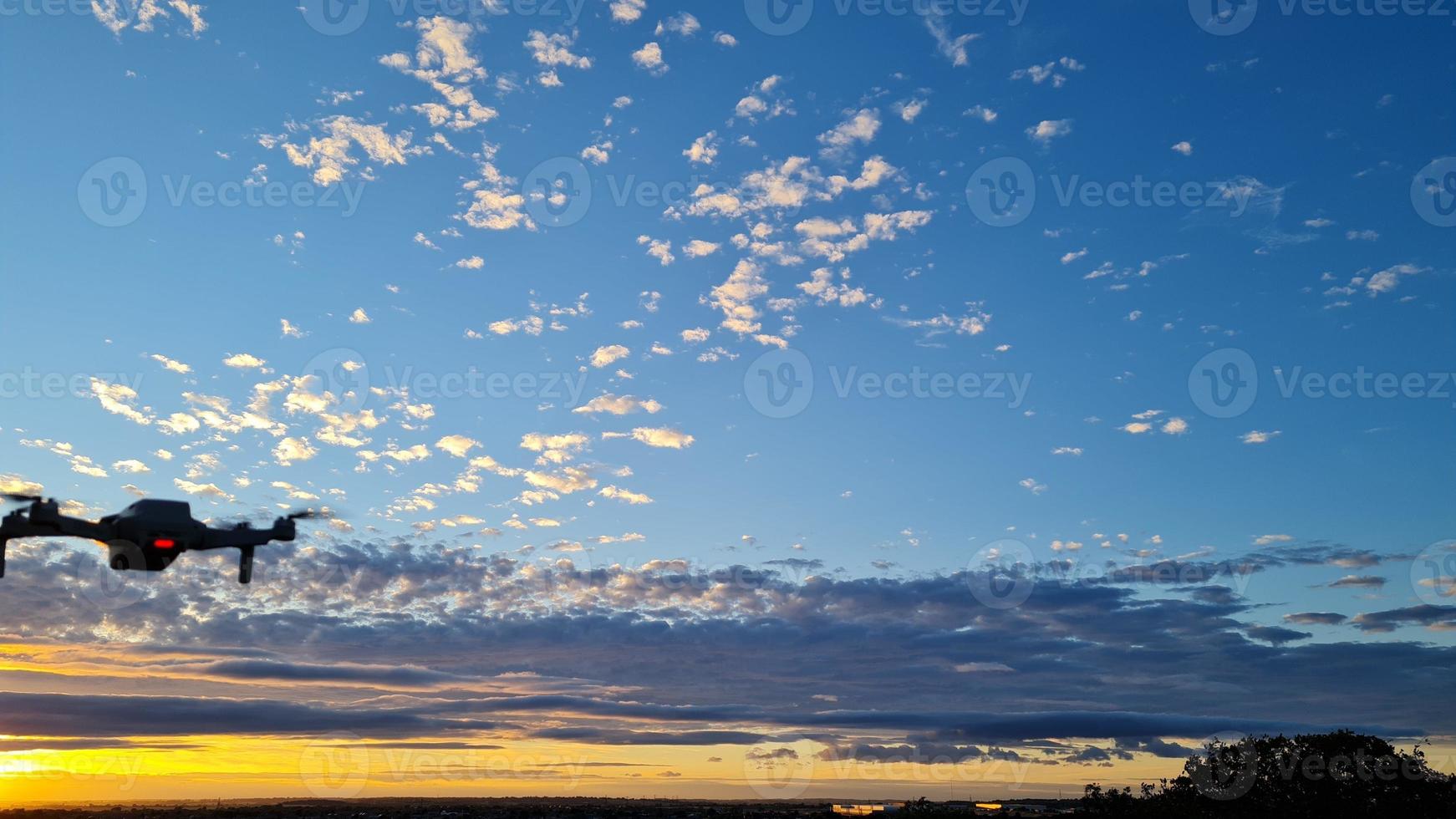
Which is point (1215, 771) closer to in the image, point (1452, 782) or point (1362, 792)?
point (1362, 792)

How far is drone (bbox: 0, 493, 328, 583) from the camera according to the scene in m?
26.9

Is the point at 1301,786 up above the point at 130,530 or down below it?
below

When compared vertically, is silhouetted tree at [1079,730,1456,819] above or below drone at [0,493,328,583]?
below

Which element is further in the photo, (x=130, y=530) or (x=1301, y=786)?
(x=1301, y=786)

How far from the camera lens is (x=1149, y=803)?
109875 millimetres

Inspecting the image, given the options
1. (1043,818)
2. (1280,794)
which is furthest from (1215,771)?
(1043,818)

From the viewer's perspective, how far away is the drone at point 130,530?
26.9 m

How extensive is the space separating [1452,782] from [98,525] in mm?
128870

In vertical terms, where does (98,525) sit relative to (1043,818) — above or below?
above

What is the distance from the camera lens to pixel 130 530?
2703 cm

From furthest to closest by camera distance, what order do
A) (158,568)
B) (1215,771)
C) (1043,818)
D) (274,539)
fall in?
(1043,818) < (1215,771) < (274,539) < (158,568)

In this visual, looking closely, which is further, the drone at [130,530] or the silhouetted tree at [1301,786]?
the silhouetted tree at [1301,786]

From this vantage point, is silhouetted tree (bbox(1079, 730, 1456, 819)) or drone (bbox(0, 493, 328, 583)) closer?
drone (bbox(0, 493, 328, 583))

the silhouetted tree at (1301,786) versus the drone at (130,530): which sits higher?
the drone at (130,530)
